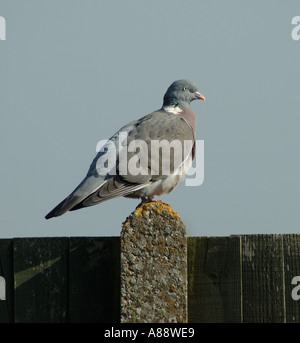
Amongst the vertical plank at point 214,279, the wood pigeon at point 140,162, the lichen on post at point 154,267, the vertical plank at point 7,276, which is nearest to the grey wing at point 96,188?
the wood pigeon at point 140,162

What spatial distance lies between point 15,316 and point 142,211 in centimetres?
103

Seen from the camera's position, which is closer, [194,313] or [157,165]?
[194,313]

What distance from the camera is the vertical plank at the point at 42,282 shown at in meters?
3.62

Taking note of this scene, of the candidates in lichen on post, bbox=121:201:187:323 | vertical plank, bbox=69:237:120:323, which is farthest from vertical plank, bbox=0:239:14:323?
lichen on post, bbox=121:201:187:323

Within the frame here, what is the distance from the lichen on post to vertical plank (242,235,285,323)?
355 mm

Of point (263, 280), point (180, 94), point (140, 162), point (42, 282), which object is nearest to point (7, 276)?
point (42, 282)

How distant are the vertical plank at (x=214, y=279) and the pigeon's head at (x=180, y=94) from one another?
299cm

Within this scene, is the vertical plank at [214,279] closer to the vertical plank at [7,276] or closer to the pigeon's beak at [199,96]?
the vertical plank at [7,276]

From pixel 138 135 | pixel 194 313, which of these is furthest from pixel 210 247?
pixel 138 135

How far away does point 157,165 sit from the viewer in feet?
16.7

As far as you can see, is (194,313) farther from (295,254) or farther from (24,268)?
(24,268)

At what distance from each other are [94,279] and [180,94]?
3.15m

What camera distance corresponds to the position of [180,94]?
249 inches
